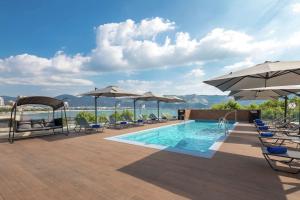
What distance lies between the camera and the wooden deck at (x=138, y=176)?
9.86 feet

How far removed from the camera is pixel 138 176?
147 inches

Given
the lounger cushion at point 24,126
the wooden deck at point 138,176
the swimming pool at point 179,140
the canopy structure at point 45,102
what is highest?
the canopy structure at point 45,102

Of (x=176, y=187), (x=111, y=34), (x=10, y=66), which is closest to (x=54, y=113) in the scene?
(x=111, y=34)

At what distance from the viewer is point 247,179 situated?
3.58 meters

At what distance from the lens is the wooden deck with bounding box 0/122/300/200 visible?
3.00 metres

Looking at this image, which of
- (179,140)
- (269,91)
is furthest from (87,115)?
(269,91)

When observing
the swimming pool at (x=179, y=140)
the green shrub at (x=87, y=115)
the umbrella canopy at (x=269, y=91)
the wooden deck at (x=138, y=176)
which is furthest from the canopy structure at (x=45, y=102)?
the umbrella canopy at (x=269, y=91)

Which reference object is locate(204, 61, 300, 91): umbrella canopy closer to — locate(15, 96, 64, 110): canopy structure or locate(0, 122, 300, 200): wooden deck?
locate(0, 122, 300, 200): wooden deck

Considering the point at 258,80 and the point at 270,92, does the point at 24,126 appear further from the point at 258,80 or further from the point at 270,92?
the point at 270,92

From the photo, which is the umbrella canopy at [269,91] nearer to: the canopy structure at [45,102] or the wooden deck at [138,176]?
the wooden deck at [138,176]

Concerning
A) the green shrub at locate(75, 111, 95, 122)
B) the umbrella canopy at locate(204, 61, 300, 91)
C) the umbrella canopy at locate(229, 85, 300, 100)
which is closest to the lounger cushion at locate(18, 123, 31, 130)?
the green shrub at locate(75, 111, 95, 122)

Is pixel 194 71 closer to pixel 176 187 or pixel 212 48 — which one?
pixel 212 48

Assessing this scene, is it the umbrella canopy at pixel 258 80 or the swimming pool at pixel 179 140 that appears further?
the swimming pool at pixel 179 140

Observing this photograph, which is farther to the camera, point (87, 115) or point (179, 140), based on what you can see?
point (87, 115)
